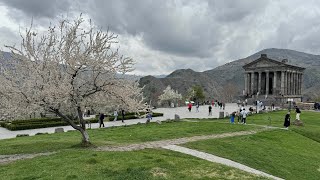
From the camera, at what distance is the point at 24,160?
18500 millimetres

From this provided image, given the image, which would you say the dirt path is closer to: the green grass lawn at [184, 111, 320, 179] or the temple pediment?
the green grass lawn at [184, 111, 320, 179]

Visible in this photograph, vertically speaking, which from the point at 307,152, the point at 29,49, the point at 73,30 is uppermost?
the point at 73,30

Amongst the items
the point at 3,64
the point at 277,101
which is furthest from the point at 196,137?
the point at 277,101

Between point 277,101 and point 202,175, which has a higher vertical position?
point 277,101

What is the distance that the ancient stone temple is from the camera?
318ft

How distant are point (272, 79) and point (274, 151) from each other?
80390mm

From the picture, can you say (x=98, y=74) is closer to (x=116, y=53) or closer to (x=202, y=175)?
(x=116, y=53)

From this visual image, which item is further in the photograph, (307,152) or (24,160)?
(307,152)

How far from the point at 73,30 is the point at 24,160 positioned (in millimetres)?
8589

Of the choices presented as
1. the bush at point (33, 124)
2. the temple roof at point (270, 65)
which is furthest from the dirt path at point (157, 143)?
the temple roof at point (270, 65)

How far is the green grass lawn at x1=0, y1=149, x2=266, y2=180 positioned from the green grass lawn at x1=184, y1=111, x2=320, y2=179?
468 centimetres

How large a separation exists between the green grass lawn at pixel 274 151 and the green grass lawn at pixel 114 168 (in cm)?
468

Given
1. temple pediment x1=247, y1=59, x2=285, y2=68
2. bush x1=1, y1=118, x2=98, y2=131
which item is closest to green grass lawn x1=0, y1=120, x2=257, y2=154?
bush x1=1, y1=118, x2=98, y2=131

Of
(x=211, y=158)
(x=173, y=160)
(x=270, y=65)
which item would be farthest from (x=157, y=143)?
(x=270, y=65)
